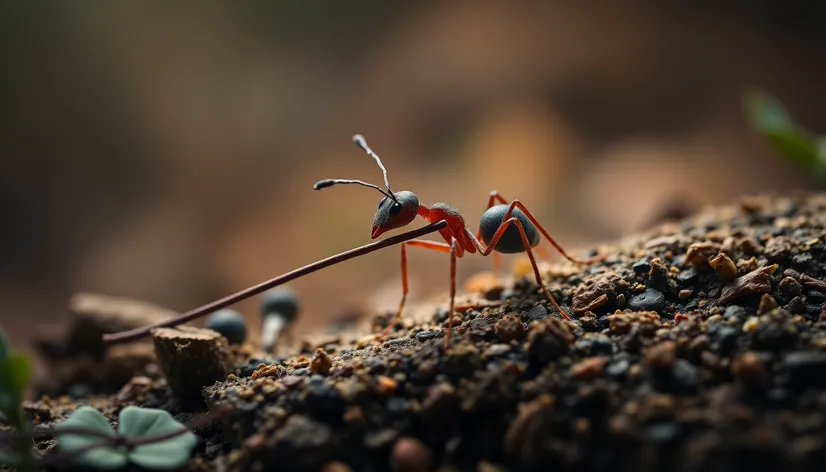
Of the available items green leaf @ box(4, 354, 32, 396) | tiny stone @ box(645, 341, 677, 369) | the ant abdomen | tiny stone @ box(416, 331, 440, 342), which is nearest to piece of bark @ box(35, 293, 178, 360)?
green leaf @ box(4, 354, 32, 396)

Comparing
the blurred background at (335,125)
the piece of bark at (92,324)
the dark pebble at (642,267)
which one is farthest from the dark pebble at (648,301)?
the piece of bark at (92,324)

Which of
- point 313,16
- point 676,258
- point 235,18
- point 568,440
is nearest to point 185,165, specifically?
point 235,18

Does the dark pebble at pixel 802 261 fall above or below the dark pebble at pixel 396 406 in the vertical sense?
above

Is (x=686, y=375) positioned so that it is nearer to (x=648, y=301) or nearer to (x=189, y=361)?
(x=648, y=301)

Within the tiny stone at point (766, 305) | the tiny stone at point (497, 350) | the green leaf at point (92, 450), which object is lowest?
the green leaf at point (92, 450)

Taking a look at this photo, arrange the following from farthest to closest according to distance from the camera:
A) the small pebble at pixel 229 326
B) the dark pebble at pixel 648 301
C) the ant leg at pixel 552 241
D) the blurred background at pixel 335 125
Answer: the blurred background at pixel 335 125 → the small pebble at pixel 229 326 → the ant leg at pixel 552 241 → the dark pebble at pixel 648 301

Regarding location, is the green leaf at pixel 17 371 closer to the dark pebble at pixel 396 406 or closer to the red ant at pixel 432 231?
the red ant at pixel 432 231

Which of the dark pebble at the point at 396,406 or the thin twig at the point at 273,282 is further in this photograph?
the thin twig at the point at 273,282

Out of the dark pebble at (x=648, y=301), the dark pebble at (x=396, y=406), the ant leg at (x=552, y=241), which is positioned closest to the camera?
the dark pebble at (x=396, y=406)
